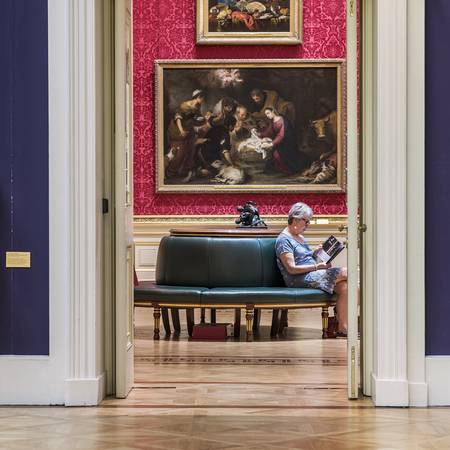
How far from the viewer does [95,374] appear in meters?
7.27

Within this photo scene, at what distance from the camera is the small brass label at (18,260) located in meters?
7.30

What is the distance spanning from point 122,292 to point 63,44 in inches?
70.5

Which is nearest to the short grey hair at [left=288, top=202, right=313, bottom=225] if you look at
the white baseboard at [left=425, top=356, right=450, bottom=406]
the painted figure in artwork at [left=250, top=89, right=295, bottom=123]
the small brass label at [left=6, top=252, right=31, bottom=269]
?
the painted figure in artwork at [left=250, top=89, right=295, bottom=123]

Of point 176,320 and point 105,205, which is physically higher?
point 105,205

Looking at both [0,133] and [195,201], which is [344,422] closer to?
[0,133]

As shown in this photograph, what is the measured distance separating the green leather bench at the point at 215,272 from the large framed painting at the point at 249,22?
4.22 meters

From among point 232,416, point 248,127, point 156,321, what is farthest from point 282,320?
point 232,416

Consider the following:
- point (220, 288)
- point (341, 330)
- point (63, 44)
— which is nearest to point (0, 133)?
point (63, 44)

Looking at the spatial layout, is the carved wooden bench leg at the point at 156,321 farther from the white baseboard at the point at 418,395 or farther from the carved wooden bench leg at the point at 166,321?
the white baseboard at the point at 418,395

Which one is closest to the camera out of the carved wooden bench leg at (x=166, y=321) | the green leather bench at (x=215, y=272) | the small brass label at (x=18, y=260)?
the small brass label at (x=18, y=260)

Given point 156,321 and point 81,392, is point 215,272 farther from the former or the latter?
point 81,392

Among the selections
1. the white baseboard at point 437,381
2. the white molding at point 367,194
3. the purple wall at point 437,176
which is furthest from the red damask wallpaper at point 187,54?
the white baseboard at point 437,381

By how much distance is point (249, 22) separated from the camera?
15.2 metres

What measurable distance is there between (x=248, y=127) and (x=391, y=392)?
28.2 ft
